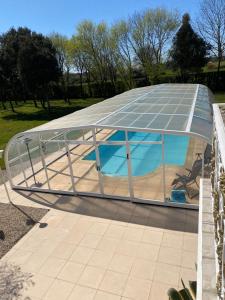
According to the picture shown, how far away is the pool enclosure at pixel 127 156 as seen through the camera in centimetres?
839

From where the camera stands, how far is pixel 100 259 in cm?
654

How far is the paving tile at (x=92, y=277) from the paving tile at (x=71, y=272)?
0.39 ft

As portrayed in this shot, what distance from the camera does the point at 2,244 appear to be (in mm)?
7426

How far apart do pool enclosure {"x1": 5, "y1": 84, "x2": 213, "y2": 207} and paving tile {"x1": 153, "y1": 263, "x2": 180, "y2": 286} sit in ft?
8.17

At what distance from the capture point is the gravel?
7523 millimetres

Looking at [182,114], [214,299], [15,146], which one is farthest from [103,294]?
[15,146]

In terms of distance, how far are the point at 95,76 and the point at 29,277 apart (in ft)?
102

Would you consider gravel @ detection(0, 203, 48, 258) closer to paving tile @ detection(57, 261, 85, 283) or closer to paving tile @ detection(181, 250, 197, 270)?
paving tile @ detection(57, 261, 85, 283)

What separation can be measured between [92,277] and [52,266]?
1.09m

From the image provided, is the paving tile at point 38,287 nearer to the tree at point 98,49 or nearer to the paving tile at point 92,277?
the paving tile at point 92,277

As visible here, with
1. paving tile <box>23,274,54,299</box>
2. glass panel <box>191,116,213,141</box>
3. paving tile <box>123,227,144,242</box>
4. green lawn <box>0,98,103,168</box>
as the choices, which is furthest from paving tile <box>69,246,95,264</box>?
green lawn <box>0,98,103,168</box>

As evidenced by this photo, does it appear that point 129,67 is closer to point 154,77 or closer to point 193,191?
point 154,77

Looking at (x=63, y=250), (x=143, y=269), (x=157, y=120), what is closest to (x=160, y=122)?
(x=157, y=120)

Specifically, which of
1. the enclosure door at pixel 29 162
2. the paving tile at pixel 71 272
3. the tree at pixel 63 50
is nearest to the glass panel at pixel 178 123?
the paving tile at pixel 71 272
